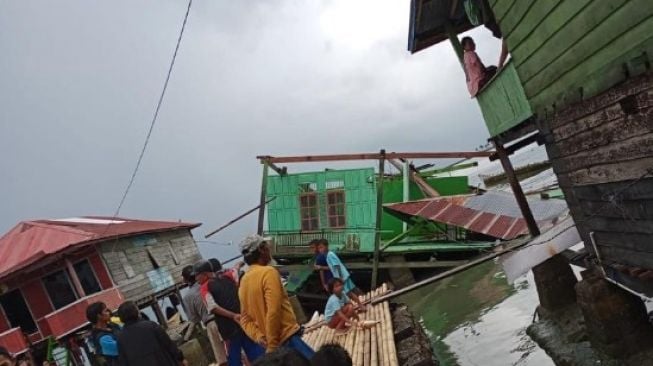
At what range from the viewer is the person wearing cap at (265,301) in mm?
3885

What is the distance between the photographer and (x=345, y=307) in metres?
7.86

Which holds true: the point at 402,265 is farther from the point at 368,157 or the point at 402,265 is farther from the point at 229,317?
the point at 229,317

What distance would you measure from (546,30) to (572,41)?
442mm

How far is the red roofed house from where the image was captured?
2045 centimetres

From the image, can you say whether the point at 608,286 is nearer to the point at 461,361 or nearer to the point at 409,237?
the point at 461,361

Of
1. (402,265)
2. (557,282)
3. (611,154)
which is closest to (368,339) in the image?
(557,282)

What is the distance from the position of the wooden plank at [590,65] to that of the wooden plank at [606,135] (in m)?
0.38

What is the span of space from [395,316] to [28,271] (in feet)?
62.0

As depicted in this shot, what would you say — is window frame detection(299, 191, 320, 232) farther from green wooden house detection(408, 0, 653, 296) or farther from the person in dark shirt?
the person in dark shirt

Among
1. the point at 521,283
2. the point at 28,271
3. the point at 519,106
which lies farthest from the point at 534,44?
the point at 28,271

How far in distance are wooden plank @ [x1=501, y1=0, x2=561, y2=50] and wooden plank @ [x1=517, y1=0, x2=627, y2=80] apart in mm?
127

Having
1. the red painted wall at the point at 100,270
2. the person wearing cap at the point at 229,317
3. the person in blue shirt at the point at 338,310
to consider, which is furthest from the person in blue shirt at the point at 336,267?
the red painted wall at the point at 100,270

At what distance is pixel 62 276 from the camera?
22.0m

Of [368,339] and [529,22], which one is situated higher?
[529,22]
